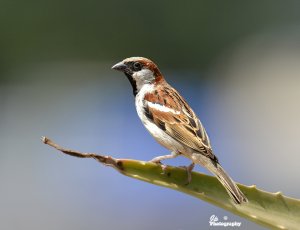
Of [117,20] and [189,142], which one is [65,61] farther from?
[189,142]

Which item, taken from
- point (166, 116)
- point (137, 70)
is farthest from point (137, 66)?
point (166, 116)

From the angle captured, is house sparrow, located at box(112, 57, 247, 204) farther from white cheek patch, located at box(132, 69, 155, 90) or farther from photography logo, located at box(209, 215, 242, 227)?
photography logo, located at box(209, 215, 242, 227)

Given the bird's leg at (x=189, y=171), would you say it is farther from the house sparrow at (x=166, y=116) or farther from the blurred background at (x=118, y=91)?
the blurred background at (x=118, y=91)

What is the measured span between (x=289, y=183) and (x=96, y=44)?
2.41 m

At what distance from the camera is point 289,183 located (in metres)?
4.70

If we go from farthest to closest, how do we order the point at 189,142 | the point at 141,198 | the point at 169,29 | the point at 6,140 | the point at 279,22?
the point at 279,22 → the point at 169,29 → the point at 6,140 → the point at 141,198 → the point at 189,142

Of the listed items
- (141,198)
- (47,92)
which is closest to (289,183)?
(141,198)

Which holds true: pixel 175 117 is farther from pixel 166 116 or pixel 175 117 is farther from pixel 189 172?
pixel 189 172

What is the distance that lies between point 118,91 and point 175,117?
4.40 meters

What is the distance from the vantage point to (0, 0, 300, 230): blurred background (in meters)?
4.47

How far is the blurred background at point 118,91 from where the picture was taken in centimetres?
447

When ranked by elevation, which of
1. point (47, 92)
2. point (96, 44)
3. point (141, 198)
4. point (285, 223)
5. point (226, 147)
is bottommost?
point (285, 223)

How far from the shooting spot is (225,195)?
0.94 metres

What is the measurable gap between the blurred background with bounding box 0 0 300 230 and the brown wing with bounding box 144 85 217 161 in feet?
7.81
